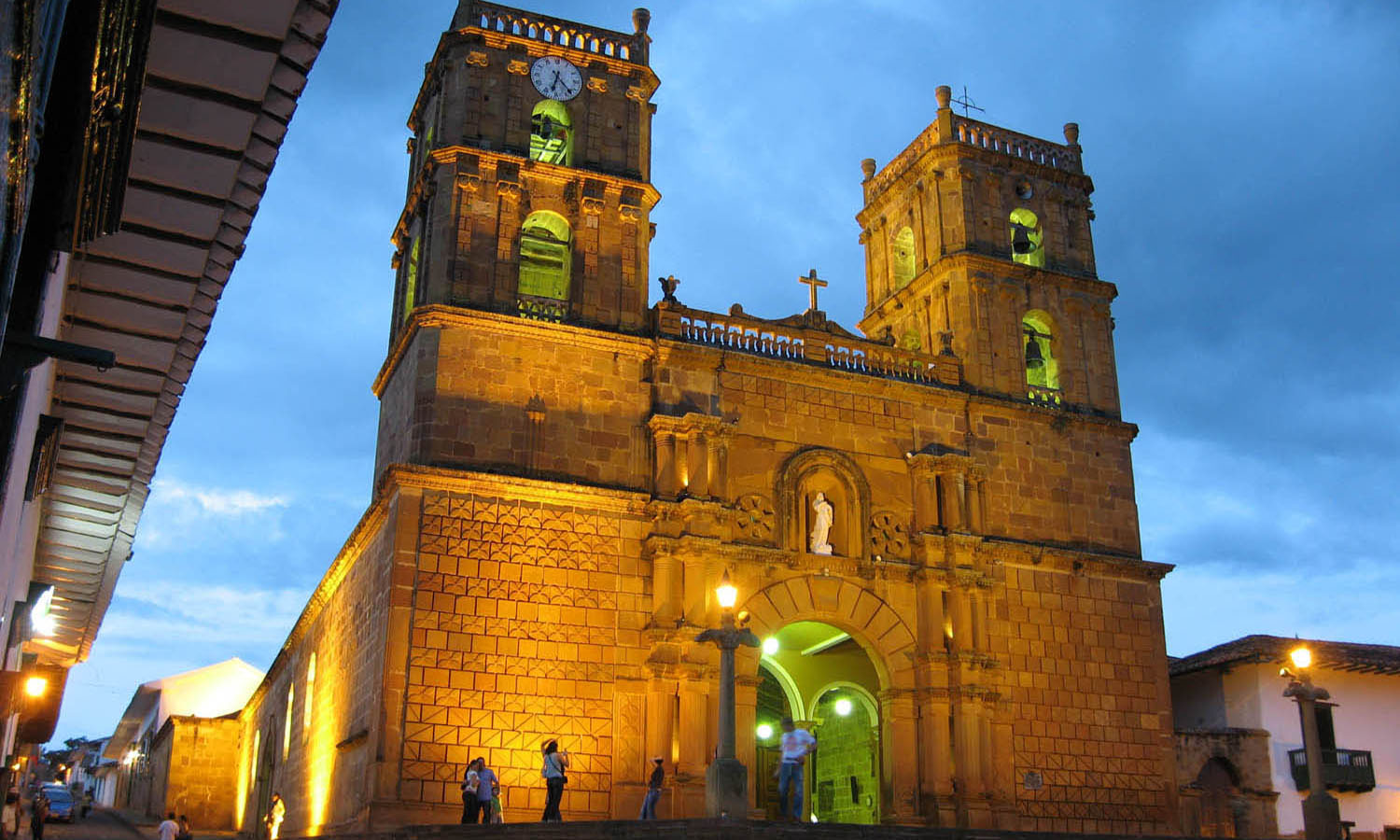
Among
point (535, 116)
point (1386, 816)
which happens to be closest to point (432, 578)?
point (535, 116)

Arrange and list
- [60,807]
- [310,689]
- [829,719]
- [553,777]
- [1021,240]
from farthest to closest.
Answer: [60,807] < [1021,240] < [829,719] < [310,689] < [553,777]

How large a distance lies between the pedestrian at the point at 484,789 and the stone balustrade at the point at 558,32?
15349 mm

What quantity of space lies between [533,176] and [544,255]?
1.60 m

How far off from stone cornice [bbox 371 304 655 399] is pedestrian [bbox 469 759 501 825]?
8237 mm

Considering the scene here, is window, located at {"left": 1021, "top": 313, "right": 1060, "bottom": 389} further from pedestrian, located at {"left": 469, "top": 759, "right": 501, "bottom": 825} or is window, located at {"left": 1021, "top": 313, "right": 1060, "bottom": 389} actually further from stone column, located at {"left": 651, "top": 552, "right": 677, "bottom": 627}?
pedestrian, located at {"left": 469, "top": 759, "right": 501, "bottom": 825}

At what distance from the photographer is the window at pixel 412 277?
2631 centimetres

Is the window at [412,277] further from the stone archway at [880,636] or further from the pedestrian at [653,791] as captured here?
the pedestrian at [653,791]

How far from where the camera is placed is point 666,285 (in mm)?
25922

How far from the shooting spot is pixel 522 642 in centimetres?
2167

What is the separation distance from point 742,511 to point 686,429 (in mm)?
1943

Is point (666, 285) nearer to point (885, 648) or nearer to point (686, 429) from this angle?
point (686, 429)

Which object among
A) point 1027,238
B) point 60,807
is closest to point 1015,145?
point 1027,238

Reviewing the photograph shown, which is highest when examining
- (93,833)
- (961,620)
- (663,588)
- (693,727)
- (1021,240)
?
(1021,240)

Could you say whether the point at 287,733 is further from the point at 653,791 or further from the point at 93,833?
the point at 653,791
